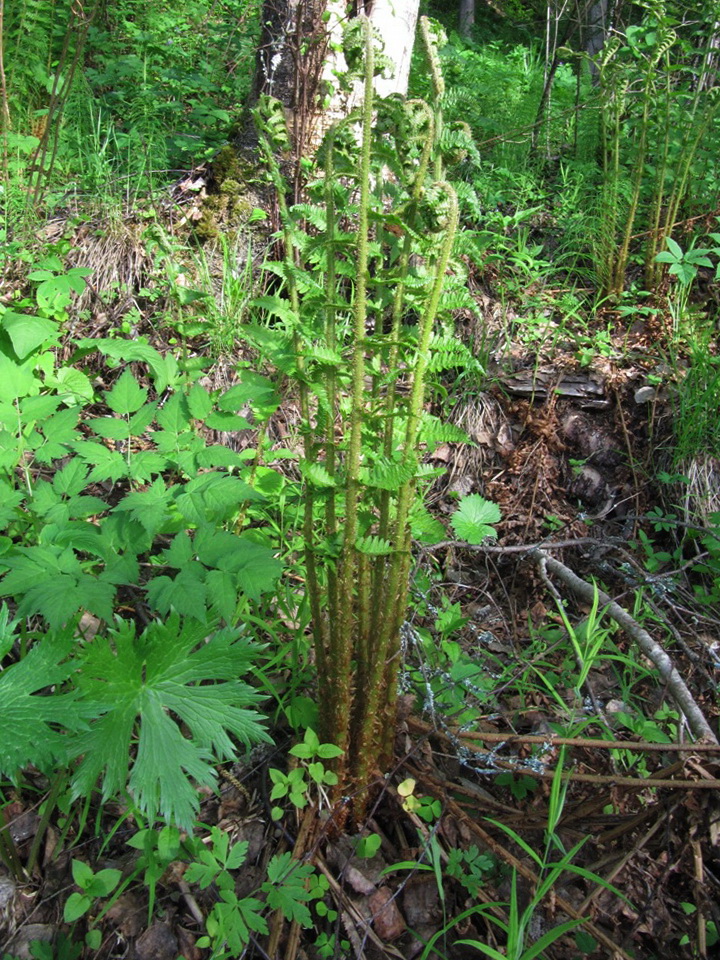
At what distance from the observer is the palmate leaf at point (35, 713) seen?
1139mm

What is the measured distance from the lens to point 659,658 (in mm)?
1740

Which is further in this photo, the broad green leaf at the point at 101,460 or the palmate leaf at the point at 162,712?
the broad green leaf at the point at 101,460

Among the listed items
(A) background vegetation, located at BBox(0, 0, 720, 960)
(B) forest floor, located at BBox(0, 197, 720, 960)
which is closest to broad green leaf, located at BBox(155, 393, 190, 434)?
(A) background vegetation, located at BBox(0, 0, 720, 960)

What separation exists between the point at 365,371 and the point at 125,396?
79 centimetres

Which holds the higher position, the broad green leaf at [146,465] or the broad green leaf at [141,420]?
the broad green leaf at [141,420]

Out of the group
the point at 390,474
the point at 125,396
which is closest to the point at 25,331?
the point at 125,396

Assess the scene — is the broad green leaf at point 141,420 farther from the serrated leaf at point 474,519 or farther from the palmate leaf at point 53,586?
the serrated leaf at point 474,519

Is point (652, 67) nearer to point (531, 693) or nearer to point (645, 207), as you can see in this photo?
point (645, 207)

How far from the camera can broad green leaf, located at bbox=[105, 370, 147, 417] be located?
1.82 meters

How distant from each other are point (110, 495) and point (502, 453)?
A: 1.69 m

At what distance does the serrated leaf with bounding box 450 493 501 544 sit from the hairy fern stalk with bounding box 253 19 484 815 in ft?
2.09

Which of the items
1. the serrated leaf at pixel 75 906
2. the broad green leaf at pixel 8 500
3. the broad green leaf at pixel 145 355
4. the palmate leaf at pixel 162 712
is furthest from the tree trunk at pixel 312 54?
the serrated leaf at pixel 75 906

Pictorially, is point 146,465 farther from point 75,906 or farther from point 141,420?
point 75,906

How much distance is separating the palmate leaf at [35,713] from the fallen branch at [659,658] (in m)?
1.42
